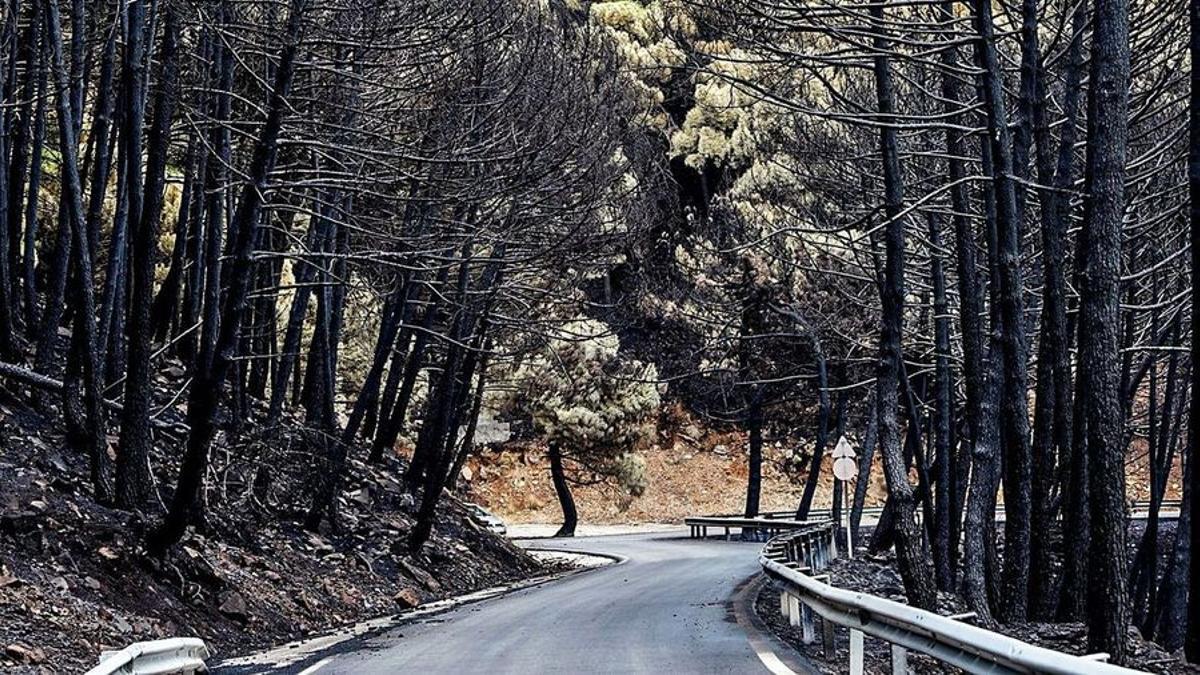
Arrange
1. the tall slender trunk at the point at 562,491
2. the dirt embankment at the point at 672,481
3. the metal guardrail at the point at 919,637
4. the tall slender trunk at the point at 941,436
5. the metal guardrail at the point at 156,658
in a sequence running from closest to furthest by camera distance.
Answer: the metal guardrail at the point at 919,637 → the metal guardrail at the point at 156,658 → the tall slender trunk at the point at 941,436 → the tall slender trunk at the point at 562,491 → the dirt embankment at the point at 672,481

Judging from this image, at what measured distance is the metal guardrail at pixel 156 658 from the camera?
7.88 meters

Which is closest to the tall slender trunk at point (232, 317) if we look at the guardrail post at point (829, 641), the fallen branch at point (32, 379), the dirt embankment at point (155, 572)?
the dirt embankment at point (155, 572)

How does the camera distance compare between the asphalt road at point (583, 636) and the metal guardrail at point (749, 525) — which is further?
the metal guardrail at point (749, 525)

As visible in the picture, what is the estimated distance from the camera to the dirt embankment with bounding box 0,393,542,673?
12.8 m

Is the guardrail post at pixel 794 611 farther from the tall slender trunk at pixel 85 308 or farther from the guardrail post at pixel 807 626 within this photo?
the tall slender trunk at pixel 85 308

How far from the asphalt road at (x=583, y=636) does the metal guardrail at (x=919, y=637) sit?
1.96 feet

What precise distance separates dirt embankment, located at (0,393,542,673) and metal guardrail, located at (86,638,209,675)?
6.21ft

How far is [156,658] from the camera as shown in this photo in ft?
30.0

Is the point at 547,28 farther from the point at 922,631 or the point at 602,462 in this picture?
the point at 602,462

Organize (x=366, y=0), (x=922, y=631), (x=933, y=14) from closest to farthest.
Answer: (x=922, y=631) < (x=366, y=0) < (x=933, y=14)

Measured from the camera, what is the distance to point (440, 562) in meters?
27.2

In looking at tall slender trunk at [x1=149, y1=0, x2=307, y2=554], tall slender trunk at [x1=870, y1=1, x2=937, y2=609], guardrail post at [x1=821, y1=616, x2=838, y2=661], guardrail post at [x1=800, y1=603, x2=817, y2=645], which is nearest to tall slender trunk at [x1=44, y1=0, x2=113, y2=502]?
tall slender trunk at [x1=149, y1=0, x2=307, y2=554]

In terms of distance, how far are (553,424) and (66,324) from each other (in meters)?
24.7


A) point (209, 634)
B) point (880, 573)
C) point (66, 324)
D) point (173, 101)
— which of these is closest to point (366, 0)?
point (173, 101)
